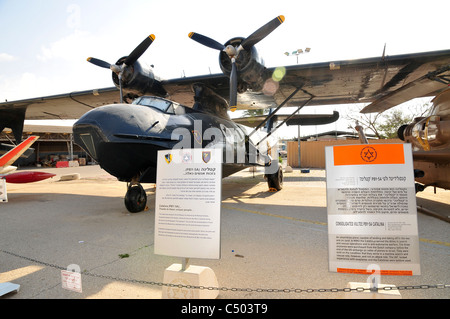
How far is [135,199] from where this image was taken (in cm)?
696

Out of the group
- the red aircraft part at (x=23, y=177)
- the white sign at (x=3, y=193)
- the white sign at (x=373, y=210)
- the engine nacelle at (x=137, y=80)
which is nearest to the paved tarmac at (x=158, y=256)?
the white sign at (x=373, y=210)

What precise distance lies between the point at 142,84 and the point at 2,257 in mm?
6636

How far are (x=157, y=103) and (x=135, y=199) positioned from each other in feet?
8.66

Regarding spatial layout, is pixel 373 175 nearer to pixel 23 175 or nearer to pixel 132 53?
pixel 132 53

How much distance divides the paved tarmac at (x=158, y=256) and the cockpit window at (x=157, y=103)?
2809 millimetres

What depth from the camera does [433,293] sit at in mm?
2701

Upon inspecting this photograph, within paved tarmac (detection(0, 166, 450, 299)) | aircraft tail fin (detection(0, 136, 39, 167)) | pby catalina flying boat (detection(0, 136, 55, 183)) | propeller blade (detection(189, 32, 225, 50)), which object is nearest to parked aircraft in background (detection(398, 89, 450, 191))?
paved tarmac (detection(0, 166, 450, 299))

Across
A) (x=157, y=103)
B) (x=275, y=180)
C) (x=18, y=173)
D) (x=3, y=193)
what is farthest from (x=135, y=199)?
(x=18, y=173)

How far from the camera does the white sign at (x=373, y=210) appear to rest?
92.8 inches

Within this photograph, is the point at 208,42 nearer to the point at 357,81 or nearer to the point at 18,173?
the point at 357,81

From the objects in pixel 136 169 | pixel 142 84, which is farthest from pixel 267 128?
pixel 136 169

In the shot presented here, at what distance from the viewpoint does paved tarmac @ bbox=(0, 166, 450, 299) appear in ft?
9.59

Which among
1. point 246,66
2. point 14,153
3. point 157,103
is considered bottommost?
point 14,153

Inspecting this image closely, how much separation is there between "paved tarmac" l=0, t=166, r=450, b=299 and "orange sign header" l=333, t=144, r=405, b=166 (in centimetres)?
127
